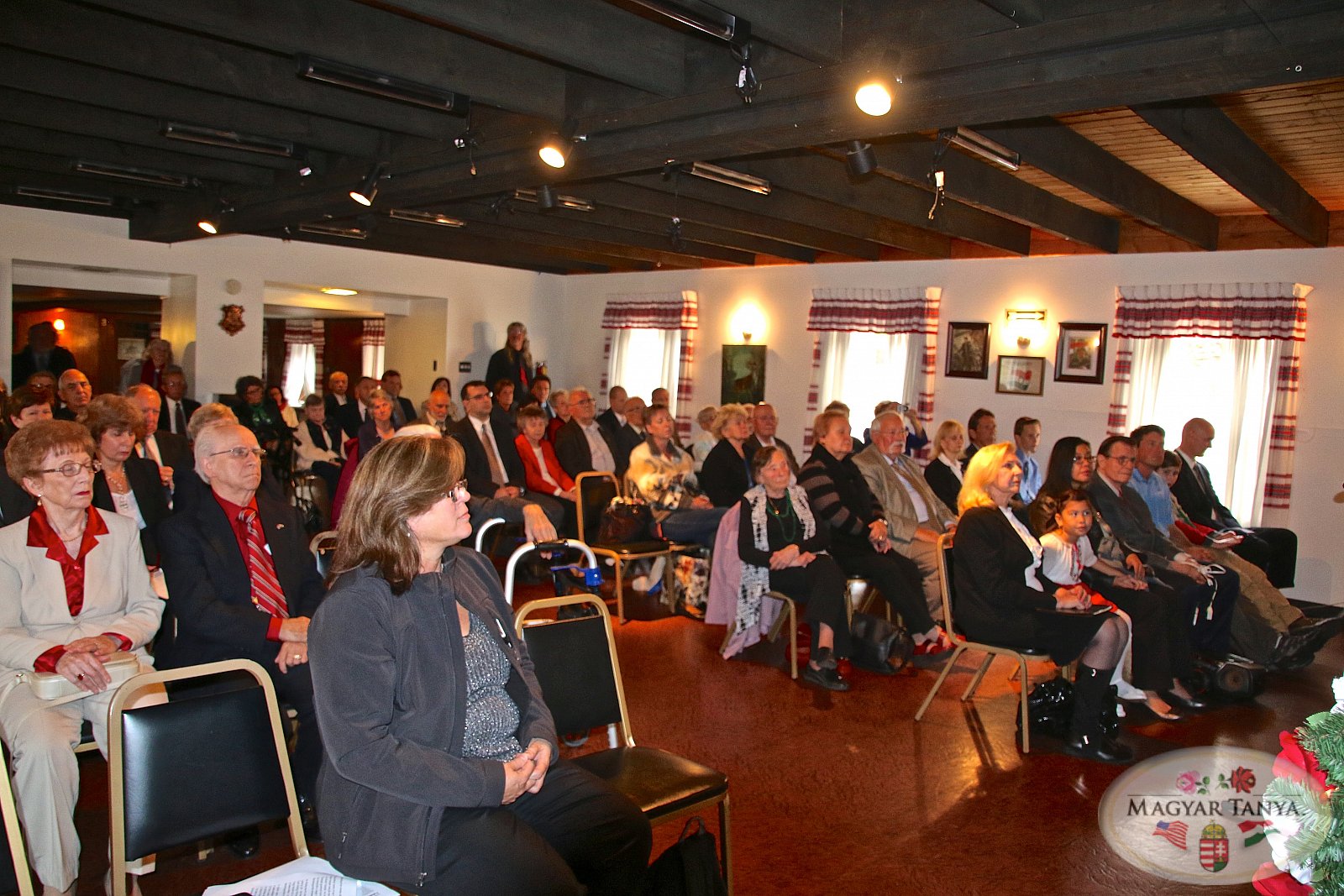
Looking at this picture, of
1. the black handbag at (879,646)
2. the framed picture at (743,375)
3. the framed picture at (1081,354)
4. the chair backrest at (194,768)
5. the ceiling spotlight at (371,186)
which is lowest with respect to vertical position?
the black handbag at (879,646)

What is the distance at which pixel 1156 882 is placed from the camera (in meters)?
2.84

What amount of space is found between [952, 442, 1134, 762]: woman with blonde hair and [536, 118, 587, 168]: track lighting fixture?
233 centimetres

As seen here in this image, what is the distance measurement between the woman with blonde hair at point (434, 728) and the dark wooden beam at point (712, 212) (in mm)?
4501

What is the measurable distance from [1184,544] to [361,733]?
502 centimetres

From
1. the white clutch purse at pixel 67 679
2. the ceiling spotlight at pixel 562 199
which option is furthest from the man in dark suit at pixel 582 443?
the white clutch purse at pixel 67 679

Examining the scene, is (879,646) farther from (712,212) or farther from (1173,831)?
(712,212)

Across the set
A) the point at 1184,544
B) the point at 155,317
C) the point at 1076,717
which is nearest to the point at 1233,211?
the point at 1184,544

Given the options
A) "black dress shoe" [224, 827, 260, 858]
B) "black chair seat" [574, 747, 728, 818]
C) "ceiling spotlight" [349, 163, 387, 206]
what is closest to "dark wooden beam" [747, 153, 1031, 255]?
"ceiling spotlight" [349, 163, 387, 206]

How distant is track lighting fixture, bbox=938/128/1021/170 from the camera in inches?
169

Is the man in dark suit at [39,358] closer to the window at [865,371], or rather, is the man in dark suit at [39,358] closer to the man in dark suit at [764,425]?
the man in dark suit at [764,425]

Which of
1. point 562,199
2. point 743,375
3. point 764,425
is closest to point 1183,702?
point 764,425

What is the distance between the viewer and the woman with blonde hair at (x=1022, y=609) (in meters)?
3.74

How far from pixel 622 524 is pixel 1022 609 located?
2.49 metres

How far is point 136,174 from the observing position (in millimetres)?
6152
